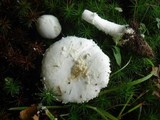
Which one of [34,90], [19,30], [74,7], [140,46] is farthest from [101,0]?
[34,90]

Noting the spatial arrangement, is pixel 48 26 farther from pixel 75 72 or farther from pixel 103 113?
pixel 103 113

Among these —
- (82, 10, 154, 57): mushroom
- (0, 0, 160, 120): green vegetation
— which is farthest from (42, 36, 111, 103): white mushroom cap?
(82, 10, 154, 57): mushroom

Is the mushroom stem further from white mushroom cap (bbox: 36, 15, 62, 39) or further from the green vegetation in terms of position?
white mushroom cap (bbox: 36, 15, 62, 39)

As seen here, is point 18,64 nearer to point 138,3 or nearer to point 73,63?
point 73,63

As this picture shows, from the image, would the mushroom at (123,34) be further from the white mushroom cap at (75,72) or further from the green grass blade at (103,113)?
the green grass blade at (103,113)

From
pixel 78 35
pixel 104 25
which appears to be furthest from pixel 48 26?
pixel 104 25
